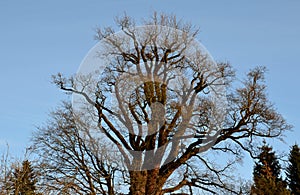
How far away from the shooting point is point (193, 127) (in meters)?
18.2

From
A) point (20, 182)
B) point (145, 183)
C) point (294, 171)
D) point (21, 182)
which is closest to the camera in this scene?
point (20, 182)

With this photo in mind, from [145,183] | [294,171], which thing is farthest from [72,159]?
[294,171]

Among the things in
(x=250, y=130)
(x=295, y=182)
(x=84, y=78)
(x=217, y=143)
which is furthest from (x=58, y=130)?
(x=295, y=182)

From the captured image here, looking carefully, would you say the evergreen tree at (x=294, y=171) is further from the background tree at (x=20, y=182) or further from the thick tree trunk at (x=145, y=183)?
the background tree at (x=20, y=182)

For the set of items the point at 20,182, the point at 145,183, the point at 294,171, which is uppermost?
the point at 294,171

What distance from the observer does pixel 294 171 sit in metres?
28.5

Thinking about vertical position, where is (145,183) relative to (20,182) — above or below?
above

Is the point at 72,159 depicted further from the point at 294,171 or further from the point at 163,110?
the point at 294,171

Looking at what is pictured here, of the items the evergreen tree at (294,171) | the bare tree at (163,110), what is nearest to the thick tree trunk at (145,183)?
the bare tree at (163,110)

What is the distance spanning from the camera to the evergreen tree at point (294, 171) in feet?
90.5

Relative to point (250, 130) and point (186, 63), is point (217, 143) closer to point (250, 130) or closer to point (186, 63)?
point (250, 130)

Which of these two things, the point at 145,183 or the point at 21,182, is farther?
the point at 145,183

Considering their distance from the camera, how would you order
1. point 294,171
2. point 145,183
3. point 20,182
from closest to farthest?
point 20,182, point 145,183, point 294,171

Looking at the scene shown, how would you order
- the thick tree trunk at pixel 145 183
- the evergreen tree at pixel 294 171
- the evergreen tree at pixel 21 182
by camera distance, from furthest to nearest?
the evergreen tree at pixel 294 171
the thick tree trunk at pixel 145 183
the evergreen tree at pixel 21 182
